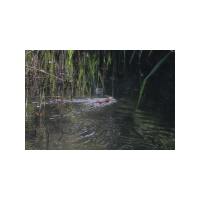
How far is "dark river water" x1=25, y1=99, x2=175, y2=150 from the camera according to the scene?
118 inches

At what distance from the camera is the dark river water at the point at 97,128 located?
118 inches

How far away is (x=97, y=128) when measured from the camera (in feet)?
9.91

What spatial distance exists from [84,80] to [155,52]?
55cm

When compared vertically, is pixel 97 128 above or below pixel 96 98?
below
